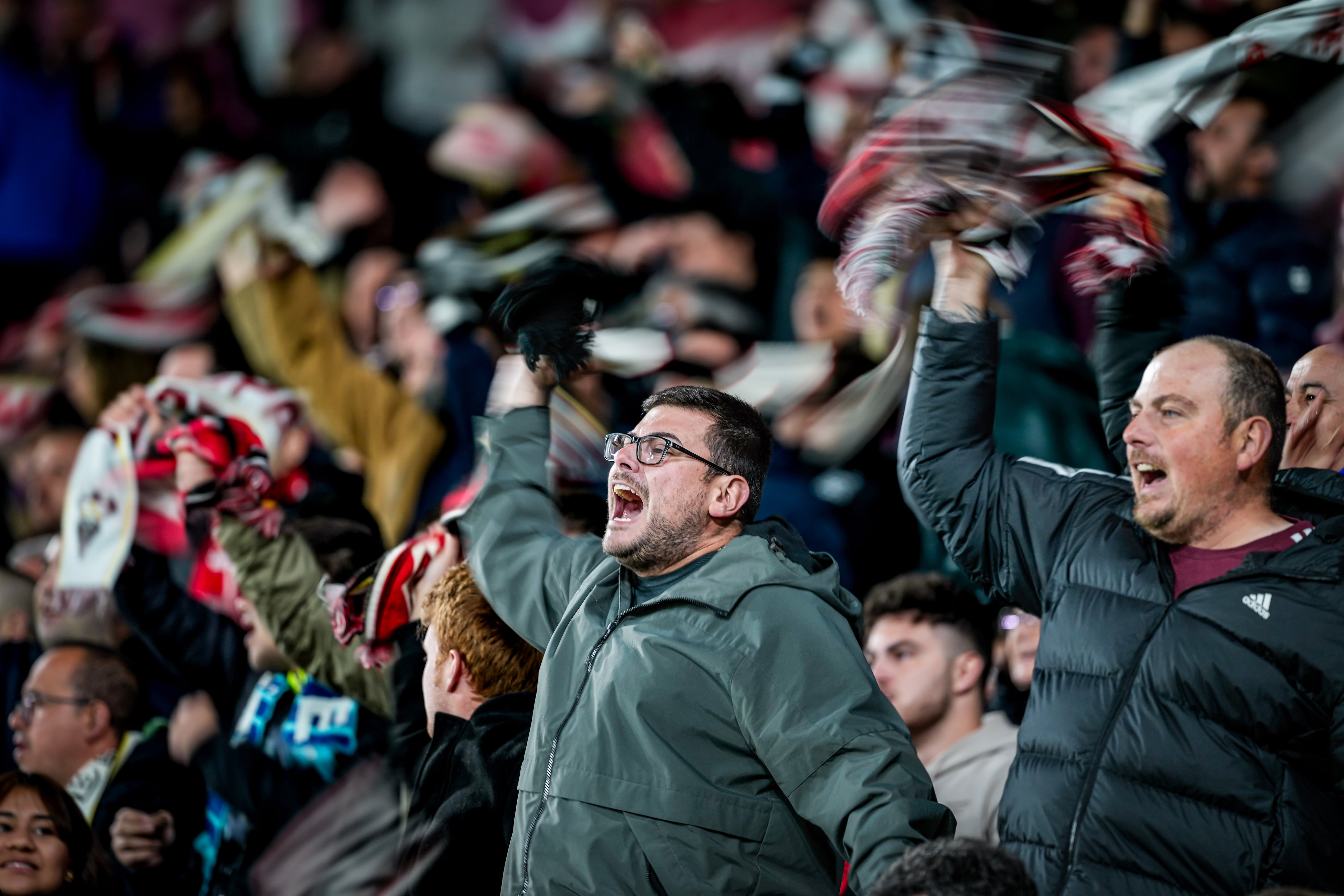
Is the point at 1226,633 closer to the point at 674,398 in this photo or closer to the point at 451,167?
the point at 674,398

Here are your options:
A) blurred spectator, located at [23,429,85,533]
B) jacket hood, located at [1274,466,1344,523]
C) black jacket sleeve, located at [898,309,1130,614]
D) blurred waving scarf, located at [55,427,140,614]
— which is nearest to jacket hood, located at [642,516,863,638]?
black jacket sleeve, located at [898,309,1130,614]

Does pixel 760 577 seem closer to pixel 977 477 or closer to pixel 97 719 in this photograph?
pixel 977 477

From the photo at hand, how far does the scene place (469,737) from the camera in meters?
2.70

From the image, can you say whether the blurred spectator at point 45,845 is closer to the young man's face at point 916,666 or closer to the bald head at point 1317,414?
the young man's face at point 916,666

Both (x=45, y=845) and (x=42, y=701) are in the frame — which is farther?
(x=42, y=701)

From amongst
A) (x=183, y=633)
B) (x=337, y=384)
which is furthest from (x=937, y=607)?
(x=337, y=384)

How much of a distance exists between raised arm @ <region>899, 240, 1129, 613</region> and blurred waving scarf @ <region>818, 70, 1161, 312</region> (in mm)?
120

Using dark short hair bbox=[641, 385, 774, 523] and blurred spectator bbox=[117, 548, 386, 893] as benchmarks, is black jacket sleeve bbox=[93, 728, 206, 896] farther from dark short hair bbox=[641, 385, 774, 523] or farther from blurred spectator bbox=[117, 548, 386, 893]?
dark short hair bbox=[641, 385, 774, 523]

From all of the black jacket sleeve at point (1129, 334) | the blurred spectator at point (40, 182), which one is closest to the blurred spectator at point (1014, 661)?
the black jacket sleeve at point (1129, 334)

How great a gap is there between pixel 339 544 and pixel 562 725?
151cm

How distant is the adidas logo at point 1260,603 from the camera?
2.31 meters

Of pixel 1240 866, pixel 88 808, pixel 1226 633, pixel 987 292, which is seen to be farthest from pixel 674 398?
pixel 88 808

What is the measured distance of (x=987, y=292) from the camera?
9.36ft

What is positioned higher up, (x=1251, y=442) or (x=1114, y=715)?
(x=1251, y=442)
